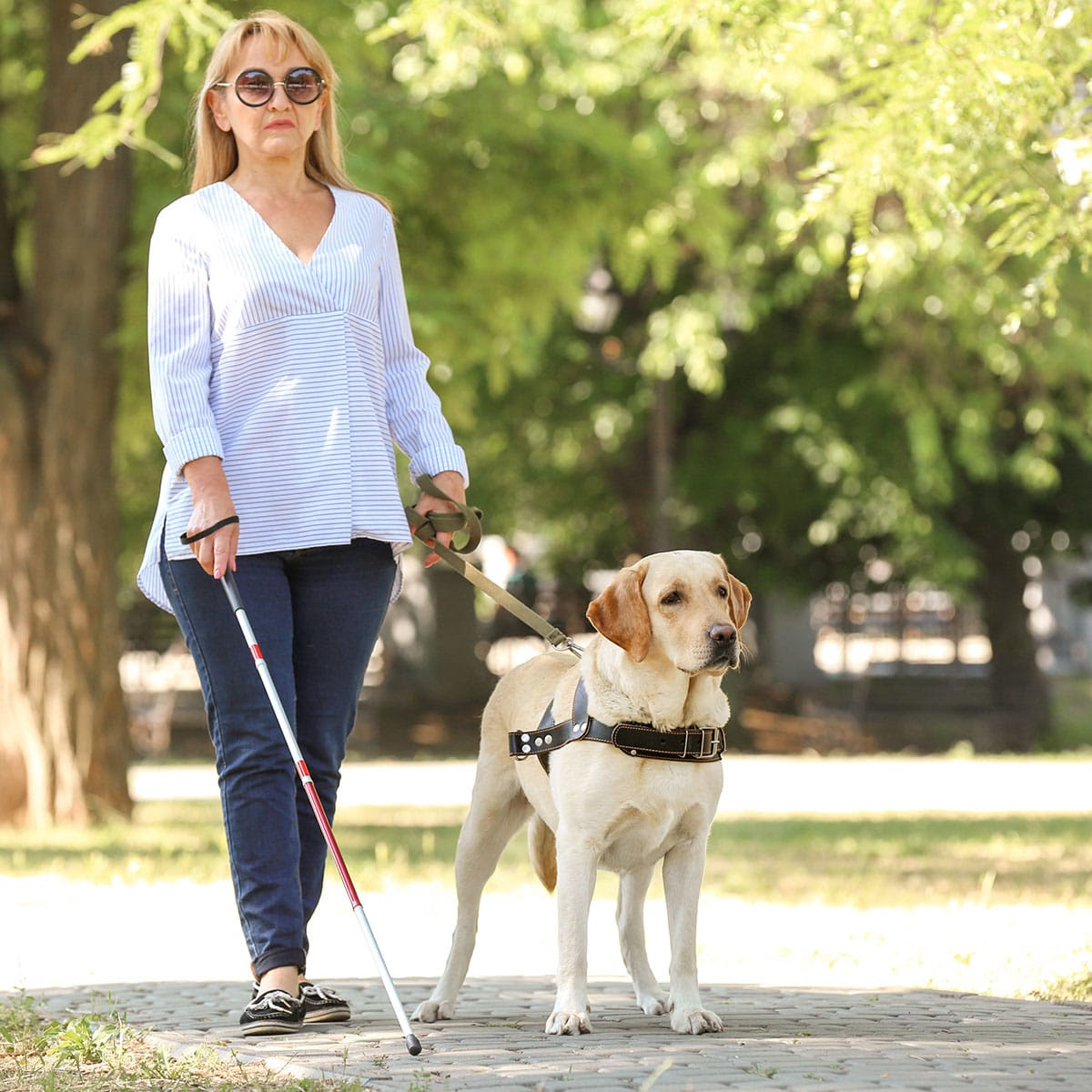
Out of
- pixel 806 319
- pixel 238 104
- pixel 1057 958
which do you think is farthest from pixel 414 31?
pixel 806 319

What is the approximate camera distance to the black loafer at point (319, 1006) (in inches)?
187

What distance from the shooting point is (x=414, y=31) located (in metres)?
6.77

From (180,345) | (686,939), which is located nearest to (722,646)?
(686,939)

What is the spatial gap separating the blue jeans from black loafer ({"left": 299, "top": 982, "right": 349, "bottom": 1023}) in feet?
0.28

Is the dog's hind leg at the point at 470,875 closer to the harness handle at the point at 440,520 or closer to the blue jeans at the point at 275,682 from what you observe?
the blue jeans at the point at 275,682

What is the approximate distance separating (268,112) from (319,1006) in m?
2.39

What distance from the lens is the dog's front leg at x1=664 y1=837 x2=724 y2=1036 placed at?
15.1ft

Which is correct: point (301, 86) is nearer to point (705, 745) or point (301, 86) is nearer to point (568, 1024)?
point (705, 745)

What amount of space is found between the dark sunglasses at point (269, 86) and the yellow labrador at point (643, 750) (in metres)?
1.56

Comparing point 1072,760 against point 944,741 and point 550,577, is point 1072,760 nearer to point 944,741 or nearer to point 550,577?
point 944,741

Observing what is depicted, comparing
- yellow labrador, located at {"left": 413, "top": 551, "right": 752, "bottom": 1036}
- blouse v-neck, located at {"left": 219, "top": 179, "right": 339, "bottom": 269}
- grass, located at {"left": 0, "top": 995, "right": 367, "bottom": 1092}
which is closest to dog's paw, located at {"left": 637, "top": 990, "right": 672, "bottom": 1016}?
yellow labrador, located at {"left": 413, "top": 551, "right": 752, "bottom": 1036}

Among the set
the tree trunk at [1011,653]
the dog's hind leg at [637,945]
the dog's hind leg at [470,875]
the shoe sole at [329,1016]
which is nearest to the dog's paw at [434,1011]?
the dog's hind leg at [470,875]

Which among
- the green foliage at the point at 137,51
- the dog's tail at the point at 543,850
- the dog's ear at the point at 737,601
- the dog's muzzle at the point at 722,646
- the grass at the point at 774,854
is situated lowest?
the grass at the point at 774,854

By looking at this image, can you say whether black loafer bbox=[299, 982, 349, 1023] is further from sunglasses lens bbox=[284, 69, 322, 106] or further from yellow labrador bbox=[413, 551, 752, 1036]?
sunglasses lens bbox=[284, 69, 322, 106]
